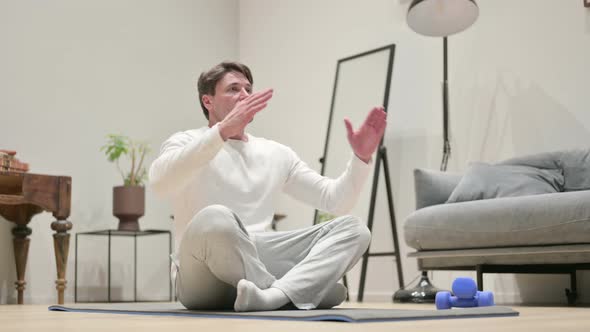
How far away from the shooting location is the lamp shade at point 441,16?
3818mm

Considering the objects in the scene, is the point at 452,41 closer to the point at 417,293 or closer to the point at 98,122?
the point at 417,293

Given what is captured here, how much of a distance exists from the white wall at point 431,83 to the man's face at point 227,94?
2196 mm

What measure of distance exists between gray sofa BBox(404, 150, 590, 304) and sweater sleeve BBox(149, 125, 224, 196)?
1501mm

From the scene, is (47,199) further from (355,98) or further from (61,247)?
(355,98)

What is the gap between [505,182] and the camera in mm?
3404

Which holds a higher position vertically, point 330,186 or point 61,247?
point 330,186

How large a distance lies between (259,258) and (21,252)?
2.55 m

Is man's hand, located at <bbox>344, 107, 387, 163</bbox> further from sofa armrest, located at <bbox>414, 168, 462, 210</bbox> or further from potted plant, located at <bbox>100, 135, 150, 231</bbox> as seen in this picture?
potted plant, located at <bbox>100, 135, 150, 231</bbox>

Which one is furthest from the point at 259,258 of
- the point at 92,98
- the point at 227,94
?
the point at 92,98

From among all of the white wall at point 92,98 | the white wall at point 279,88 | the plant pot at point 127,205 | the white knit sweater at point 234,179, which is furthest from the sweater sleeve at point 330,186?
the white wall at point 92,98

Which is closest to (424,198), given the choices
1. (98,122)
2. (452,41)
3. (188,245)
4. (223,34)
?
(452,41)

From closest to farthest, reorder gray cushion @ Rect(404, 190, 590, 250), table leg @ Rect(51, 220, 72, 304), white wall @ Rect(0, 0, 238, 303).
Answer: gray cushion @ Rect(404, 190, 590, 250), table leg @ Rect(51, 220, 72, 304), white wall @ Rect(0, 0, 238, 303)

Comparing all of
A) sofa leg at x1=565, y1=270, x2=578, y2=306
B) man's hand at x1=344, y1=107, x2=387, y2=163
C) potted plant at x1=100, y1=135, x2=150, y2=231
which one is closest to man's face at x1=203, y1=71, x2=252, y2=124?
man's hand at x1=344, y1=107, x2=387, y2=163

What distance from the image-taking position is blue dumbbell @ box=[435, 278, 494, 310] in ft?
6.44
